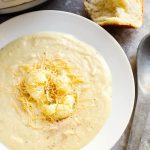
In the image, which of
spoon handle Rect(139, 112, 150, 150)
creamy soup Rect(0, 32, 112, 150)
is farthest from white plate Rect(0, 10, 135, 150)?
spoon handle Rect(139, 112, 150, 150)

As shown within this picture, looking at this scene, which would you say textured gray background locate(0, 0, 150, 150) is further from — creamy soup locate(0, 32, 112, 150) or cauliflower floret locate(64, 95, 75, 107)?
cauliflower floret locate(64, 95, 75, 107)

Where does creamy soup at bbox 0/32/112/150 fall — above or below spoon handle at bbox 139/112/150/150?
above

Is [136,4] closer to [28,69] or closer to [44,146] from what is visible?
[28,69]

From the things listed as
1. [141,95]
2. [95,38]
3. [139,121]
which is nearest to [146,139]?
[139,121]

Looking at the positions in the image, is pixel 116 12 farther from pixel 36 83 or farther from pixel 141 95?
pixel 36 83

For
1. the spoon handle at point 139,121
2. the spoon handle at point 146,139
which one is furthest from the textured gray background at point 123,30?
the spoon handle at point 146,139

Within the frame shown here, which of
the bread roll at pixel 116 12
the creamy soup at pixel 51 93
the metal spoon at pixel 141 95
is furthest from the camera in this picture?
the bread roll at pixel 116 12

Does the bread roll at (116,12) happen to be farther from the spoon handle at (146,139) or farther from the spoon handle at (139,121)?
the spoon handle at (146,139)
